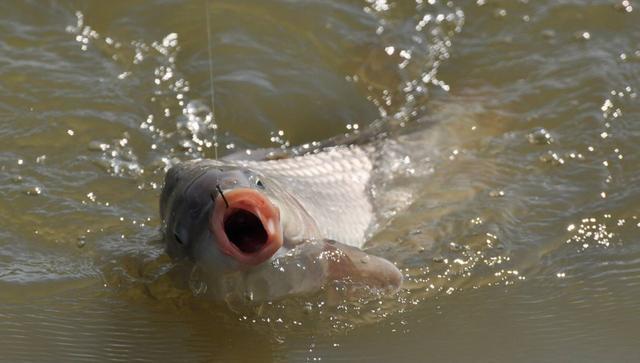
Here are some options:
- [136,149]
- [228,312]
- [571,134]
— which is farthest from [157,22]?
[228,312]

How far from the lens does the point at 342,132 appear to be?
5.85 m

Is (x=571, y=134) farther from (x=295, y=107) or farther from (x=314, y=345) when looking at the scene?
(x=314, y=345)

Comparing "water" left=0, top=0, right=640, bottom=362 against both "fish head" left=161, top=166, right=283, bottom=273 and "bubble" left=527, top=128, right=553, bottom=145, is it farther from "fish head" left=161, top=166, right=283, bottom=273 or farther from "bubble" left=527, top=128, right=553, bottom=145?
"fish head" left=161, top=166, right=283, bottom=273

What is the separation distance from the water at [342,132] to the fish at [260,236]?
13 centimetres

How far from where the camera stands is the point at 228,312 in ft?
13.4

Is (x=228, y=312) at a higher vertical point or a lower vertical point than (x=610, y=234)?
lower

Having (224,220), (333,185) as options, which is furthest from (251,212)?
(333,185)

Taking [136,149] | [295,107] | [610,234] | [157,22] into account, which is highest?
[157,22]

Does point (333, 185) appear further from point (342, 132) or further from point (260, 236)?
point (260, 236)

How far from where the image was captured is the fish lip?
346cm

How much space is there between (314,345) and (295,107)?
232 cm

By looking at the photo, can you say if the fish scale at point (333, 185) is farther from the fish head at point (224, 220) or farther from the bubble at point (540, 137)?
the bubble at point (540, 137)

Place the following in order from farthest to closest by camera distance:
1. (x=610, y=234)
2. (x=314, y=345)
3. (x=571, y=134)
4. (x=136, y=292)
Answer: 1. (x=571, y=134)
2. (x=610, y=234)
3. (x=136, y=292)
4. (x=314, y=345)

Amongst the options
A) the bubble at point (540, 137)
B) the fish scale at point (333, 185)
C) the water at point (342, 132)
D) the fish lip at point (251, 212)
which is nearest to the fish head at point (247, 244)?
the fish lip at point (251, 212)
